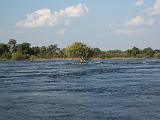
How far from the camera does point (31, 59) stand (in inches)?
7096

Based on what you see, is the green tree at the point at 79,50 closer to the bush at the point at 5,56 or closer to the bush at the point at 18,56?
Result: the bush at the point at 18,56

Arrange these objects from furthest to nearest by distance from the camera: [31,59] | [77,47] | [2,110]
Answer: [31,59], [77,47], [2,110]

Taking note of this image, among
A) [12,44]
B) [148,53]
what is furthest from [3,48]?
[148,53]

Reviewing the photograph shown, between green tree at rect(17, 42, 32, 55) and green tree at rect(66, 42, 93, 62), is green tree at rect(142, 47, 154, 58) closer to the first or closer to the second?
green tree at rect(17, 42, 32, 55)

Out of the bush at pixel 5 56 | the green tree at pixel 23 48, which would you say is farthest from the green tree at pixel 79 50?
the bush at pixel 5 56

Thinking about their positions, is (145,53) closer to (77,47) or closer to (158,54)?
(158,54)

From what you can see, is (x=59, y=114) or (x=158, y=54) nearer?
(x=59, y=114)

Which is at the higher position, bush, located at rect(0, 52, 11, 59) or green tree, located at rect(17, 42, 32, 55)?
green tree, located at rect(17, 42, 32, 55)

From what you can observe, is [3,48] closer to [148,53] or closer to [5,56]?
[5,56]

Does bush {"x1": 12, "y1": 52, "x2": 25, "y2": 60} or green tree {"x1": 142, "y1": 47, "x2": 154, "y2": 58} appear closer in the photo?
bush {"x1": 12, "y1": 52, "x2": 25, "y2": 60}

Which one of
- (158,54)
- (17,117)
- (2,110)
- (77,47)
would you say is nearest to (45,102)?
(2,110)

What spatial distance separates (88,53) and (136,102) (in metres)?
117

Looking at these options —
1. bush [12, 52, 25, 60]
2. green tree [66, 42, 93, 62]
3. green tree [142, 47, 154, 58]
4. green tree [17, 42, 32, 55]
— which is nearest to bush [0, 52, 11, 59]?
bush [12, 52, 25, 60]

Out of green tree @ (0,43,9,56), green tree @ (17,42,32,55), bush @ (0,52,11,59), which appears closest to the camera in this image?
bush @ (0,52,11,59)
